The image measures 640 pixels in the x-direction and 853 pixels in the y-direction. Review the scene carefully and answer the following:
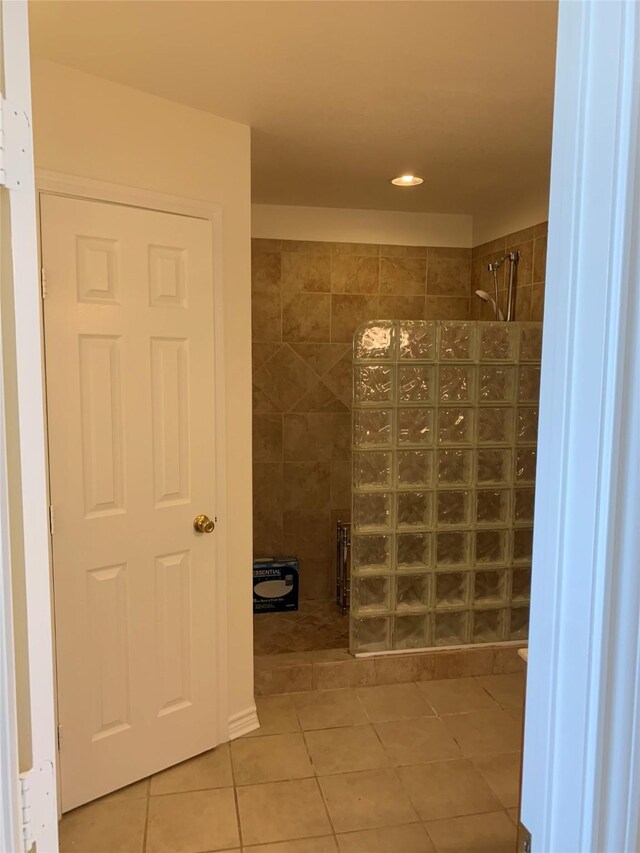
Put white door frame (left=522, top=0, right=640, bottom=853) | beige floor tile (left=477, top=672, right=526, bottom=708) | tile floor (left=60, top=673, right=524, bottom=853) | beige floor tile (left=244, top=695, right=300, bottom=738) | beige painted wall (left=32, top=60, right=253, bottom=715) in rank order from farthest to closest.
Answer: beige floor tile (left=477, top=672, right=526, bottom=708) → beige floor tile (left=244, top=695, right=300, bottom=738) → tile floor (left=60, top=673, right=524, bottom=853) → beige painted wall (left=32, top=60, right=253, bottom=715) → white door frame (left=522, top=0, right=640, bottom=853)

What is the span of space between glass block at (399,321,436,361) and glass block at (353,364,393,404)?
118 millimetres

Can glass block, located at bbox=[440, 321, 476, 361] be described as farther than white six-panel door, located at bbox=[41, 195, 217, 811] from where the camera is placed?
Yes

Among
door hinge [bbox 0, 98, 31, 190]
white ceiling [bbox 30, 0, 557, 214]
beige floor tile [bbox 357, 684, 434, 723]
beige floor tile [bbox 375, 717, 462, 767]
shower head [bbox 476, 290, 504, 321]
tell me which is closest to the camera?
door hinge [bbox 0, 98, 31, 190]

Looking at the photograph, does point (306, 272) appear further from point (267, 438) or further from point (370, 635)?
point (370, 635)

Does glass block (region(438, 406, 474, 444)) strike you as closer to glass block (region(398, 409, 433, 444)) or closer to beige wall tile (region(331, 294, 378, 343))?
glass block (region(398, 409, 433, 444))

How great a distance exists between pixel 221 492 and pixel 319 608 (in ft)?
5.00

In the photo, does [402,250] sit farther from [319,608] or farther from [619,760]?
[619,760]

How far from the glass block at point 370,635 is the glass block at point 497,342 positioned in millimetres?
1338

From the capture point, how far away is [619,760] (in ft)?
2.14

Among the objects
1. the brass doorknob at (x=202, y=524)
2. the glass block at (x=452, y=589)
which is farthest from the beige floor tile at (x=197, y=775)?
the glass block at (x=452, y=589)

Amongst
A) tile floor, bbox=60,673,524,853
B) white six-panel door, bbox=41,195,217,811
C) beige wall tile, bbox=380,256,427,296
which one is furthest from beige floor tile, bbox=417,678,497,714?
beige wall tile, bbox=380,256,427,296

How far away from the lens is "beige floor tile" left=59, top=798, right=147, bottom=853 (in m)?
1.89

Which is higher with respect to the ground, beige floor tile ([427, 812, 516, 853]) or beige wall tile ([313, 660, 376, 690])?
beige wall tile ([313, 660, 376, 690])

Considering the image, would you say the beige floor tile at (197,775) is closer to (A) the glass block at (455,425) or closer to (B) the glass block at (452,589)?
(B) the glass block at (452,589)
